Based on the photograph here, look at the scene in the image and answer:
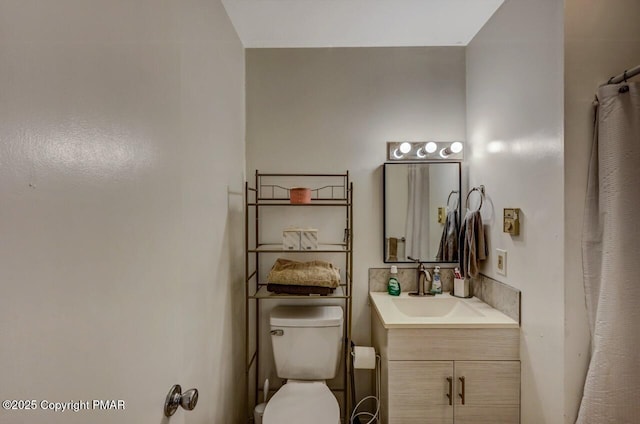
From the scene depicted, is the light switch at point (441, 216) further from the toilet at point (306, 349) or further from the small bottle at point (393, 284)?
the toilet at point (306, 349)

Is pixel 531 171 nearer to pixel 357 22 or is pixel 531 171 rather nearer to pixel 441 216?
pixel 441 216

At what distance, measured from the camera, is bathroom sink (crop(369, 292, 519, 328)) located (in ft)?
4.78

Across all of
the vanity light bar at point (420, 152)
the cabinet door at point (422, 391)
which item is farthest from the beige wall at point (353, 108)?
the cabinet door at point (422, 391)

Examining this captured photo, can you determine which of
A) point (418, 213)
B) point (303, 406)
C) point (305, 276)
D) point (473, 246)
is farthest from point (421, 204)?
point (303, 406)

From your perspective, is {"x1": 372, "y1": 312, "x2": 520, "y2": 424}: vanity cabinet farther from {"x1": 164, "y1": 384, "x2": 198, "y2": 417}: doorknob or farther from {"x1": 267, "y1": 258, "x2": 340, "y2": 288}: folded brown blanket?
{"x1": 164, "y1": 384, "x2": 198, "y2": 417}: doorknob

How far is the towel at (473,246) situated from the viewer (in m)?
1.73

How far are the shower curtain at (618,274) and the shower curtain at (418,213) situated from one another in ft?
3.04

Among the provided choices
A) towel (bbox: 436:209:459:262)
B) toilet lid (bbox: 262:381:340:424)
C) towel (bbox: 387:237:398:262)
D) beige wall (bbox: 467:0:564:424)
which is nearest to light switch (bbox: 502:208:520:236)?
beige wall (bbox: 467:0:564:424)

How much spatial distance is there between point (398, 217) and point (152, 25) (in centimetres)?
162

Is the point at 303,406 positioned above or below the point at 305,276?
below

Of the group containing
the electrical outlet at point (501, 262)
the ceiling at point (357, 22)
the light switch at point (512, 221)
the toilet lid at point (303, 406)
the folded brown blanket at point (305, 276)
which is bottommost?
the toilet lid at point (303, 406)

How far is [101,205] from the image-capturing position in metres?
0.59

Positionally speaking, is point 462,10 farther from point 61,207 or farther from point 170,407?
point 170,407

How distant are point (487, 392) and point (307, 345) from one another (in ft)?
3.03
